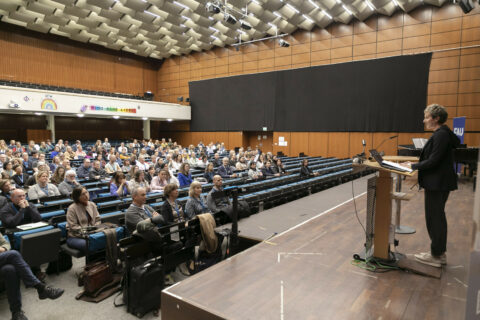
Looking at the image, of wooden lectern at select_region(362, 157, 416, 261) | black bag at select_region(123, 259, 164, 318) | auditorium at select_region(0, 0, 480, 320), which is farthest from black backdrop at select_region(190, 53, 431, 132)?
black bag at select_region(123, 259, 164, 318)

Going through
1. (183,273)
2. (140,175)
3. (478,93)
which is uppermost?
(478,93)

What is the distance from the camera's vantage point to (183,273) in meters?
3.36

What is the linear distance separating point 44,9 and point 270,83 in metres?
11.0

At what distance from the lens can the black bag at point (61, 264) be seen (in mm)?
3303

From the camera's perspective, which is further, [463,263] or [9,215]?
[9,215]

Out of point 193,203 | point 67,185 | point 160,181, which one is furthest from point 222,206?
point 67,185

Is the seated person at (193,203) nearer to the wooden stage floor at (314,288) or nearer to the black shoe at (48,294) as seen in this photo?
the wooden stage floor at (314,288)

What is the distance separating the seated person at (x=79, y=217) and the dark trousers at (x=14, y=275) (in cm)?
58

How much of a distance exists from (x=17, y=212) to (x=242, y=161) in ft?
20.9

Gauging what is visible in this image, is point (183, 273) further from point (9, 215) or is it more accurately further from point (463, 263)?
point (463, 263)

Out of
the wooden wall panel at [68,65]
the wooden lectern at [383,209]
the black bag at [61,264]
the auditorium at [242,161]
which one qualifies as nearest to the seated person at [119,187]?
the auditorium at [242,161]

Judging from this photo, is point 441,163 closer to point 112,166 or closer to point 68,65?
point 112,166

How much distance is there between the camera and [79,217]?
3.30 m

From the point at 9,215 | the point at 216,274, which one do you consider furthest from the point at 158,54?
the point at 216,274
